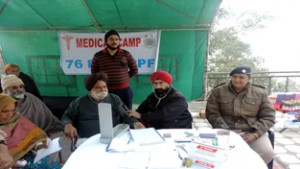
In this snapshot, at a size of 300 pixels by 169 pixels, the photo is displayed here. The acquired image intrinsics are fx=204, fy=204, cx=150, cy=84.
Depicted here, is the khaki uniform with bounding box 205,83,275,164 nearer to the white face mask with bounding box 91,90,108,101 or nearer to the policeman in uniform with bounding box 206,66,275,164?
the policeman in uniform with bounding box 206,66,275,164

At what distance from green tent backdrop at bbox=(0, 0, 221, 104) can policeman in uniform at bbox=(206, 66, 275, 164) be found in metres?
1.38

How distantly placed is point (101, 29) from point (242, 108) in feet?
8.64

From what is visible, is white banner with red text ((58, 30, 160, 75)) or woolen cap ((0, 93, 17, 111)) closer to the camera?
woolen cap ((0, 93, 17, 111))

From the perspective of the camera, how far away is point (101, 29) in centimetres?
360

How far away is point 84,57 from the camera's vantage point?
368 centimetres

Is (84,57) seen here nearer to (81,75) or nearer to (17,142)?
(81,75)

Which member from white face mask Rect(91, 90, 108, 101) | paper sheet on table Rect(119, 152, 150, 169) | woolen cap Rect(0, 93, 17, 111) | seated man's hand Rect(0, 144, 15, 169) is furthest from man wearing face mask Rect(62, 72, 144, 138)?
paper sheet on table Rect(119, 152, 150, 169)

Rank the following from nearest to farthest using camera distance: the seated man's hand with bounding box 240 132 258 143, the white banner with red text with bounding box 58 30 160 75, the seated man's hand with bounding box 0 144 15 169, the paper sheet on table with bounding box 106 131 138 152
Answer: the paper sheet on table with bounding box 106 131 138 152 < the seated man's hand with bounding box 0 144 15 169 < the seated man's hand with bounding box 240 132 258 143 < the white banner with red text with bounding box 58 30 160 75

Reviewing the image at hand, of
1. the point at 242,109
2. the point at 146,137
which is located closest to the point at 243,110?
the point at 242,109

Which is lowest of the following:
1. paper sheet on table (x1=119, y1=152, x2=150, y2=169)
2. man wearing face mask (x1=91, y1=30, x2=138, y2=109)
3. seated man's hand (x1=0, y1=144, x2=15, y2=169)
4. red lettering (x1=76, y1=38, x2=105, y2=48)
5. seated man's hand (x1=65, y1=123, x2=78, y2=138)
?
seated man's hand (x1=0, y1=144, x2=15, y2=169)

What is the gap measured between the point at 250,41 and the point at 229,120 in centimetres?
927

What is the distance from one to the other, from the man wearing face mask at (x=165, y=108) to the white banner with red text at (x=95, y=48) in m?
1.52

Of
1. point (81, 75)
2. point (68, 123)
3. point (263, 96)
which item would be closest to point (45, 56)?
point (81, 75)

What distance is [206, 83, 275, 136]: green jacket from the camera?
6.89 ft
